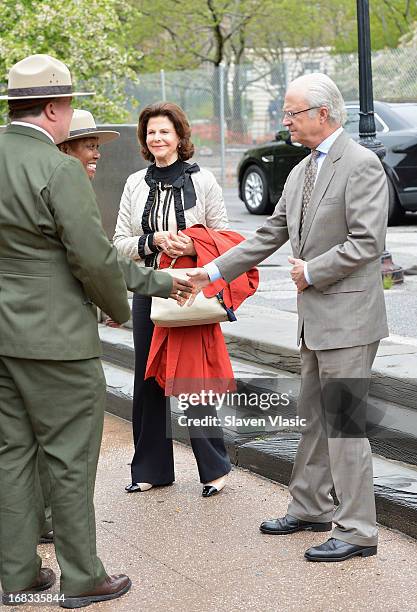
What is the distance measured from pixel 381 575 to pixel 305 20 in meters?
36.5

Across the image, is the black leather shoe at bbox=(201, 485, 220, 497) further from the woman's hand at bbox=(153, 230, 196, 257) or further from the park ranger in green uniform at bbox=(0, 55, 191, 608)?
the park ranger in green uniform at bbox=(0, 55, 191, 608)

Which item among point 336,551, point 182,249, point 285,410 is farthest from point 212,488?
point 182,249

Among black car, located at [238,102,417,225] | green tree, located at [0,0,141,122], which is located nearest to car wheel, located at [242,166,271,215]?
black car, located at [238,102,417,225]

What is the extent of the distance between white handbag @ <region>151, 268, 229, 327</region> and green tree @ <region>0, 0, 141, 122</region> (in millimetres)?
9453

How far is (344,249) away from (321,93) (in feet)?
2.21

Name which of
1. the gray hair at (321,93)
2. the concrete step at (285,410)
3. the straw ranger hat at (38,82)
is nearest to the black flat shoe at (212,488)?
the concrete step at (285,410)

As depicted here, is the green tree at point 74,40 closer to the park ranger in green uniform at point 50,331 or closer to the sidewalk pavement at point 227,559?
the sidewalk pavement at point 227,559

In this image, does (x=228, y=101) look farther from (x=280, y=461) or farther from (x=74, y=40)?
(x=280, y=461)

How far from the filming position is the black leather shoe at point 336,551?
16.1 feet

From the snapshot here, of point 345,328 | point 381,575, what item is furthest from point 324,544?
point 345,328

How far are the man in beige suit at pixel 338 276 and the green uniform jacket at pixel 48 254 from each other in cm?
95

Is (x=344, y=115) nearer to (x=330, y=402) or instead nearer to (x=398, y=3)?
(x=330, y=402)

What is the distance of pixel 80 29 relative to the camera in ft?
Answer: 50.1

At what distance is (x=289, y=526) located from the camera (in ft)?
17.5
